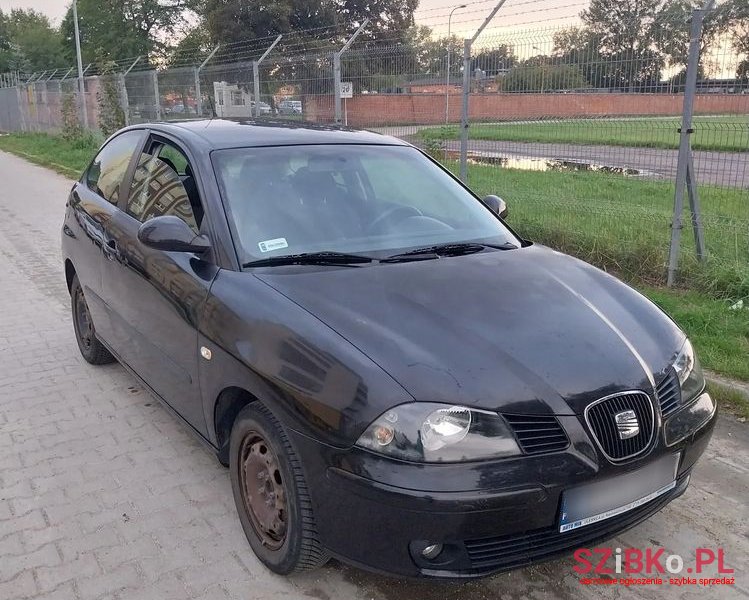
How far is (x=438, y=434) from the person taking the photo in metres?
2.23

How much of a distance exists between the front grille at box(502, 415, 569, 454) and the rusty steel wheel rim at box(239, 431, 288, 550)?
0.88 meters

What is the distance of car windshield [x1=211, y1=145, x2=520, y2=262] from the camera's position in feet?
10.5

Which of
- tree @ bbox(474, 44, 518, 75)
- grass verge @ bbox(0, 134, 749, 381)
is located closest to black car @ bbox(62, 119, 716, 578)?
grass verge @ bbox(0, 134, 749, 381)

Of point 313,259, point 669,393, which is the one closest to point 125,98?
point 313,259

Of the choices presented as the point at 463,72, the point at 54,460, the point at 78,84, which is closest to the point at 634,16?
the point at 463,72

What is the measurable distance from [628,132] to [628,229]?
1.02m

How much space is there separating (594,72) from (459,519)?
547 cm

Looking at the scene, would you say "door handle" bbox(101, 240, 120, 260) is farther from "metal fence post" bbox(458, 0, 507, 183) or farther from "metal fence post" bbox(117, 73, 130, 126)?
"metal fence post" bbox(117, 73, 130, 126)

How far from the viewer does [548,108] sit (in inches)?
275

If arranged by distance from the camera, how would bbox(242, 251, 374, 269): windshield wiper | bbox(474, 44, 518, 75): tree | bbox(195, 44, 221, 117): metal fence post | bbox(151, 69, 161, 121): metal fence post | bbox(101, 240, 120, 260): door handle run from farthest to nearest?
1. bbox(151, 69, 161, 121): metal fence post
2. bbox(195, 44, 221, 117): metal fence post
3. bbox(474, 44, 518, 75): tree
4. bbox(101, 240, 120, 260): door handle
5. bbox(242, 251, 374, 269): windshield wiper

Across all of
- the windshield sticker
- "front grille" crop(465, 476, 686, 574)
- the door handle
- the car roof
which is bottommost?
"front grille" crop(465, 476, 686, 574)

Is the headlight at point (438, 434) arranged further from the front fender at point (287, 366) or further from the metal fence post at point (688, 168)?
the metal fence post at point (688, 168)

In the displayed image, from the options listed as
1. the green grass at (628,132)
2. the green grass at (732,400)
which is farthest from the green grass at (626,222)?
the green grass at (732,400)

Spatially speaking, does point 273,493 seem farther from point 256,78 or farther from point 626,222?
→ point 256,78
